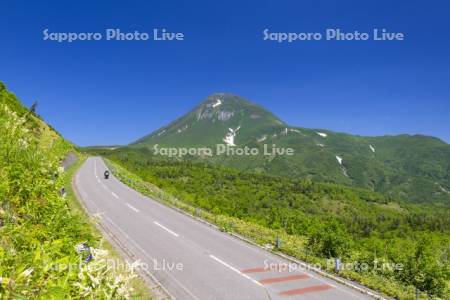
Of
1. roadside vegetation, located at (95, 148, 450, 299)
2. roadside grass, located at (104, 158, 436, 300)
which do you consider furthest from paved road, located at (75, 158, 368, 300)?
roadside vegetation, located at (95, 148, 450, 299)

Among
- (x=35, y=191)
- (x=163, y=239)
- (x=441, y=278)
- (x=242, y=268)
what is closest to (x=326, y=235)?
(x=441, y=278)

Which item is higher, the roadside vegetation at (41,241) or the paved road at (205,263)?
the roadside vegetation at (41,241)

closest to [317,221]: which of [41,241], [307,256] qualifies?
[307,256]

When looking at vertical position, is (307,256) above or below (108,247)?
below

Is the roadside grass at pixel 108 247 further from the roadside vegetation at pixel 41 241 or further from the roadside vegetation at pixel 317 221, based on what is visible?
the roadside vegetation at pixel 317 221

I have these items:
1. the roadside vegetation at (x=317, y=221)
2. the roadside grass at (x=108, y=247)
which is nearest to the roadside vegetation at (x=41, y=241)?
the roadside grass at (x=108, y=247)

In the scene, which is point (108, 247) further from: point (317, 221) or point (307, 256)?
point (317, 221)

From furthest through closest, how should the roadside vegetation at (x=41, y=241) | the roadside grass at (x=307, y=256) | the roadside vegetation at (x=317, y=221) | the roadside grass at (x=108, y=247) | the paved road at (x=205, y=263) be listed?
the roadside vegetation at (x=317, y=221), the roadside grass at (x=307, y=256), the paved road at (x=205, y=263), the roadside grass at (x=108, y=247), the roadside vegetation at (x=41, y=241)

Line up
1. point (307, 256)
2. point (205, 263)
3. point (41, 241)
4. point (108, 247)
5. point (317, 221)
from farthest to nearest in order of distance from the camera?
point (317, 221)
point (307, 256)
point (205, 263)
point (108, 247)
point (41, 241)
